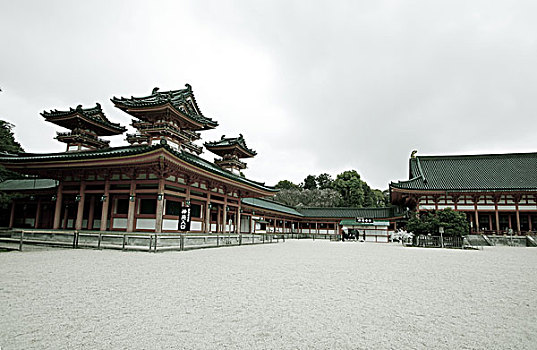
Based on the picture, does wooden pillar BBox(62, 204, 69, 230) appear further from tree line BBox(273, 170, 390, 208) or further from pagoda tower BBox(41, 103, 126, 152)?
tree line BBox(273, 170, 390, 208)

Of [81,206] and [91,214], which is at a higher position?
[81,206]

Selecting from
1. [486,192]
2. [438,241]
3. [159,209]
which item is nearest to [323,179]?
[486,192]

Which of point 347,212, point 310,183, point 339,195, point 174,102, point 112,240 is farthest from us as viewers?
point 310,183

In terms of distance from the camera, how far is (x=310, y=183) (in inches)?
3393

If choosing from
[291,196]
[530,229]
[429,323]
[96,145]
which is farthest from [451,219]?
[291,196]

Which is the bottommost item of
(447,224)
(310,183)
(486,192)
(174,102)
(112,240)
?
(112,240)

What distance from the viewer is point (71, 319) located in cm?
423

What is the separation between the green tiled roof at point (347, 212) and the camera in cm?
4612

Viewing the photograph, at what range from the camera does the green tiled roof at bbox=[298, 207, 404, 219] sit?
4612 cm

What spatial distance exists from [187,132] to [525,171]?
116ft

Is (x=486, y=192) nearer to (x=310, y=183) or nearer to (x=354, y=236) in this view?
(x=354, y=236)

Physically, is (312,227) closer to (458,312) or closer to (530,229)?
(530,229)

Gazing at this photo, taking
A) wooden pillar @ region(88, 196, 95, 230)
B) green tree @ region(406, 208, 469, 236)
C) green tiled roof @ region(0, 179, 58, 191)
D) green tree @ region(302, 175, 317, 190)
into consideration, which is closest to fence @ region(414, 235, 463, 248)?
green tree @ region(406, 208, 469, 236)

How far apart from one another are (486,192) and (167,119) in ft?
98.5
